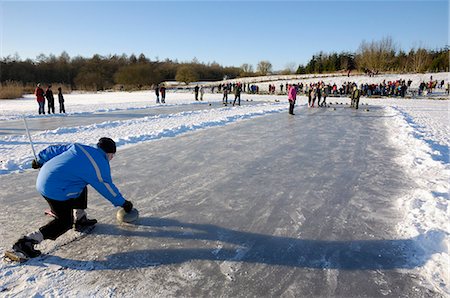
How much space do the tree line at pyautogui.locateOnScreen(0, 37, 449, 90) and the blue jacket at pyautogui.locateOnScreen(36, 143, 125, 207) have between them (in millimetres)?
58740

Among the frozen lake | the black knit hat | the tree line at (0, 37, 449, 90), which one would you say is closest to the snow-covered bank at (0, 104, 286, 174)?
the frozen lake

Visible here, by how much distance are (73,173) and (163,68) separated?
9088 cm

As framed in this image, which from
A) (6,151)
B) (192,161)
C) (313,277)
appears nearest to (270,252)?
(313,277)

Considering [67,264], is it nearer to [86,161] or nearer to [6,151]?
[86,161]

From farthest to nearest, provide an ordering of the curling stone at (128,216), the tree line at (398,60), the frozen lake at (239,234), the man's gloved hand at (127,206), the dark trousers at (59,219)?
the tree line at (398,60) < the curling stone at (128,216) < the man's gloved hand at (127,206) < the dark trousers at (59,219) < the frozen lake at (239,234)

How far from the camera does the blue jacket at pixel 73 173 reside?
2953mm

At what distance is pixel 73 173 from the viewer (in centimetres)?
297

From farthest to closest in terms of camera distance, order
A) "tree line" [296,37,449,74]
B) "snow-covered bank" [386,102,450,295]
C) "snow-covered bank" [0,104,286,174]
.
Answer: "tree line" [296,37,449,74]
"snow-covered bank" [0,104,286,174]
"snow-covered bank" [386,102,450,295]

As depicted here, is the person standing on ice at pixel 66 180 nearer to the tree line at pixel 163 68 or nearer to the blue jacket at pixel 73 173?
the blue jacket at pixel 73 173

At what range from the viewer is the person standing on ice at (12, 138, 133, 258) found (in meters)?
2.95

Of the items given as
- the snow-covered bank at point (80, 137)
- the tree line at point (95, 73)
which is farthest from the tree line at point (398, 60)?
the snow-covered bank at point (80, 137)

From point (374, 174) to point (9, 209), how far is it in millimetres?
5760

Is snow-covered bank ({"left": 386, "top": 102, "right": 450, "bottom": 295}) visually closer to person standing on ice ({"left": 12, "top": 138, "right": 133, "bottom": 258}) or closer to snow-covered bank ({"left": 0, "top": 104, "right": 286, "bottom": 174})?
person standing on ice ({"left": 12, "top": 138, "right": 133, "bottom": 258})

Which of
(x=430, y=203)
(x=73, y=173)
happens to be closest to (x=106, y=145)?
(x=73, y=173)
